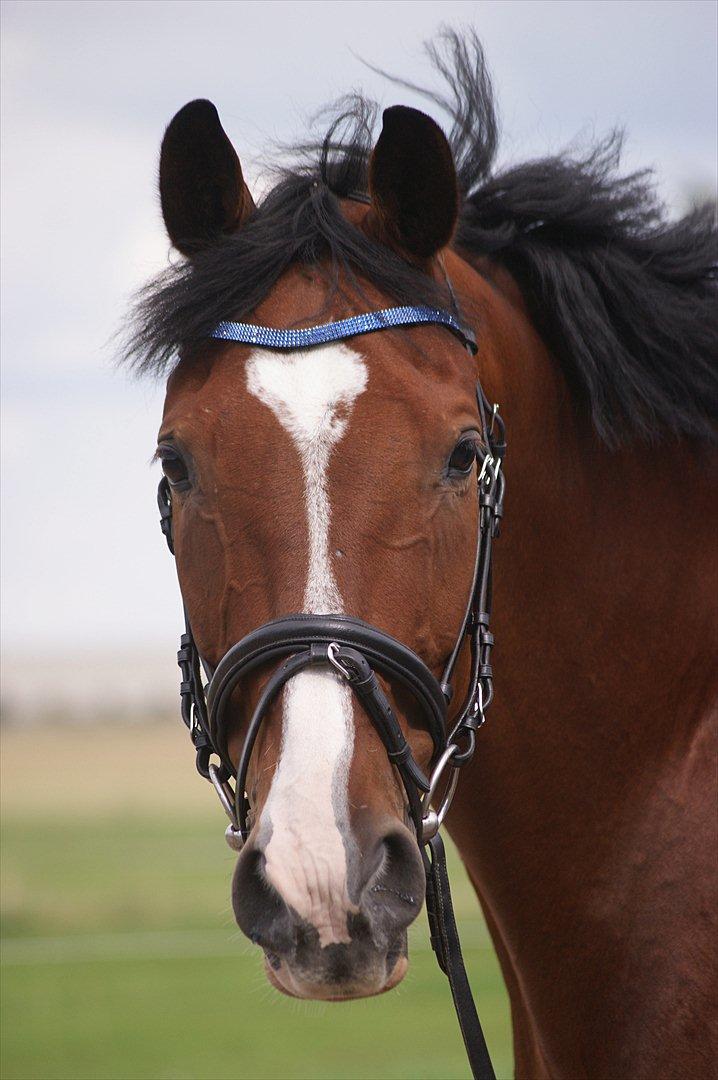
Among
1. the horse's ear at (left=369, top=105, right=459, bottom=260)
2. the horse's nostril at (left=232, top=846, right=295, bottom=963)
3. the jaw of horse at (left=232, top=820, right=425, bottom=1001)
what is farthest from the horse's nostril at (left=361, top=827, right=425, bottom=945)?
the horse's ear at (left=369, top=105, right=459, bottom=260)

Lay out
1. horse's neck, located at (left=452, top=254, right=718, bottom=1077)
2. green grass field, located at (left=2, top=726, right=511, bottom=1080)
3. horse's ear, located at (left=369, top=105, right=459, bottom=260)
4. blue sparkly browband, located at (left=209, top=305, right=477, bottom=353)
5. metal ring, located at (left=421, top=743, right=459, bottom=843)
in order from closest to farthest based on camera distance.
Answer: metal ring, located at (left=421, top=743, right=459, bottom=843) < blue sparkly browband, located at (left=209, top=305, right=477, bottom=353) < horse's ear, located at (left=369, top=105, right=459, bottom=260) < horse's neck, located at (left=452, top=254, right=718, bottom=1077) < green grass field, located at (left=2, top=726, right=511, bottom=1080)

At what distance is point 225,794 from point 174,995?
31.9ft

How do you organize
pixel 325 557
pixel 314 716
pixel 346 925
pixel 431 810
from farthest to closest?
pixel 431 810, pixel 325 557, pixel 314 716, pixel 346 925

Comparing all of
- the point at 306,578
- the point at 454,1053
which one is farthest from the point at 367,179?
the point at 454,1053

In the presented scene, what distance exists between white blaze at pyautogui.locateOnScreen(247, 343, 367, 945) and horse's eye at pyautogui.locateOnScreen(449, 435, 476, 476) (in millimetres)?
270

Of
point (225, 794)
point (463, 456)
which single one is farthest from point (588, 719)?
point (225, 794)

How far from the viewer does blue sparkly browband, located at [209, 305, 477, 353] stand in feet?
9.23

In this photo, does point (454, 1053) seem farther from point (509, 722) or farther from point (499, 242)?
point (499, 242)

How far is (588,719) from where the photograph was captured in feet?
11.0

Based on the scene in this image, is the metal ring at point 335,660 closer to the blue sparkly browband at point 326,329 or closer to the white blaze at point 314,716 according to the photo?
the white blaze at point 314,716

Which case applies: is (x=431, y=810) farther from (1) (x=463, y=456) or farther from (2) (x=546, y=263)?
(2) (x=546, y=263)

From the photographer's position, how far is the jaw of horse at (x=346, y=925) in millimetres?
2318

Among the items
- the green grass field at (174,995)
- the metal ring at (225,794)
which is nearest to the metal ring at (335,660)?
the metal ring at (225,794)

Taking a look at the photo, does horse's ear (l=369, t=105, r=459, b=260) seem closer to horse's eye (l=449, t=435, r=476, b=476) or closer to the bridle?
the bridle
